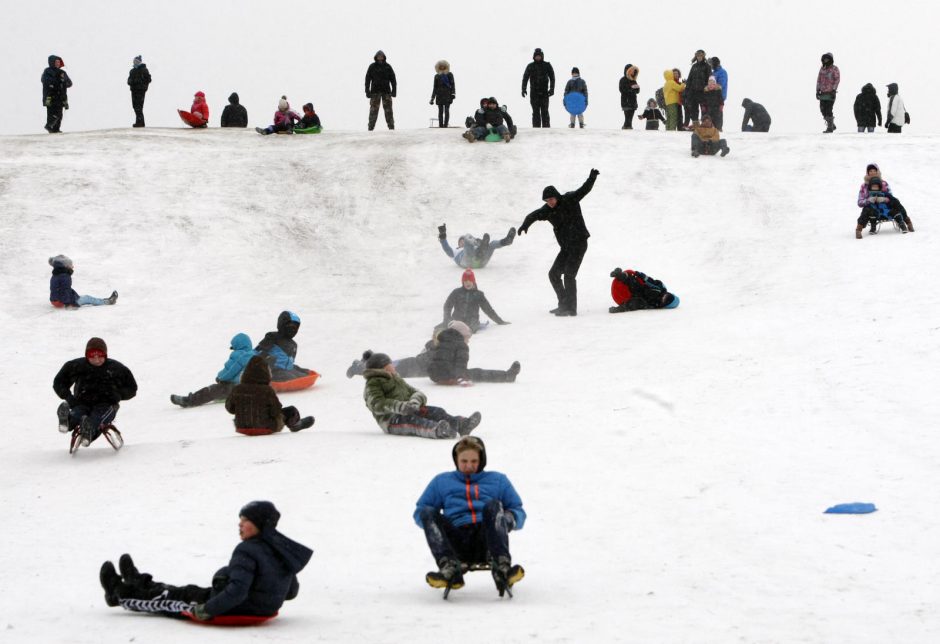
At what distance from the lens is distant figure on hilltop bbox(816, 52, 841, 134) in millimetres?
27359

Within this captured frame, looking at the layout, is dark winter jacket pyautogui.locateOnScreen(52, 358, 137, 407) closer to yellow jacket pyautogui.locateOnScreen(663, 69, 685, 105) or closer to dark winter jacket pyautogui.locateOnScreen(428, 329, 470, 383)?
dark winter jacket pyautogui.locateOnScreen(428, 329, 470, 383)

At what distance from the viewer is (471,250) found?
2070cm

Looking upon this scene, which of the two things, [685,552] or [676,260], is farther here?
[676,260]

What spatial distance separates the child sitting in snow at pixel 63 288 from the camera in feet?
59.9

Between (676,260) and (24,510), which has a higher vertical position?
(676,260)

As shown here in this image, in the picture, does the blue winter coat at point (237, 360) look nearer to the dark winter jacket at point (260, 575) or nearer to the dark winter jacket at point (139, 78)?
the dark winter jacket at point (260, 575)

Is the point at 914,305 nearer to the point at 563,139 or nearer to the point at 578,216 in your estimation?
the point at 578,216

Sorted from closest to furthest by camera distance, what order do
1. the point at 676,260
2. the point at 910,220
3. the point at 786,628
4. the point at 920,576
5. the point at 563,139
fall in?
the point at 786,628 → the point at 920,576 → the point at 910,220 → the point at 676,260 → the point at 563,139

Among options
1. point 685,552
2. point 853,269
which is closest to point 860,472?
point 685,552

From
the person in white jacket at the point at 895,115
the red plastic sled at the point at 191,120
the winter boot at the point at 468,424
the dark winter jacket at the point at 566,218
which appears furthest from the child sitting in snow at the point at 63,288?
the person in white jacket at the point at 895,115

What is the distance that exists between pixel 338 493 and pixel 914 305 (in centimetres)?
830

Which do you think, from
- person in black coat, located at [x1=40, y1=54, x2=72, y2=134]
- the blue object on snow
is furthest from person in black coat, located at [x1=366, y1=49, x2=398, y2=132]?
the blue object on snow

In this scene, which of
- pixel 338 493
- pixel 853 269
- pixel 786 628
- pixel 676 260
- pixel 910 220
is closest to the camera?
pixel 786 628

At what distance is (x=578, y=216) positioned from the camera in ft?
56.0
